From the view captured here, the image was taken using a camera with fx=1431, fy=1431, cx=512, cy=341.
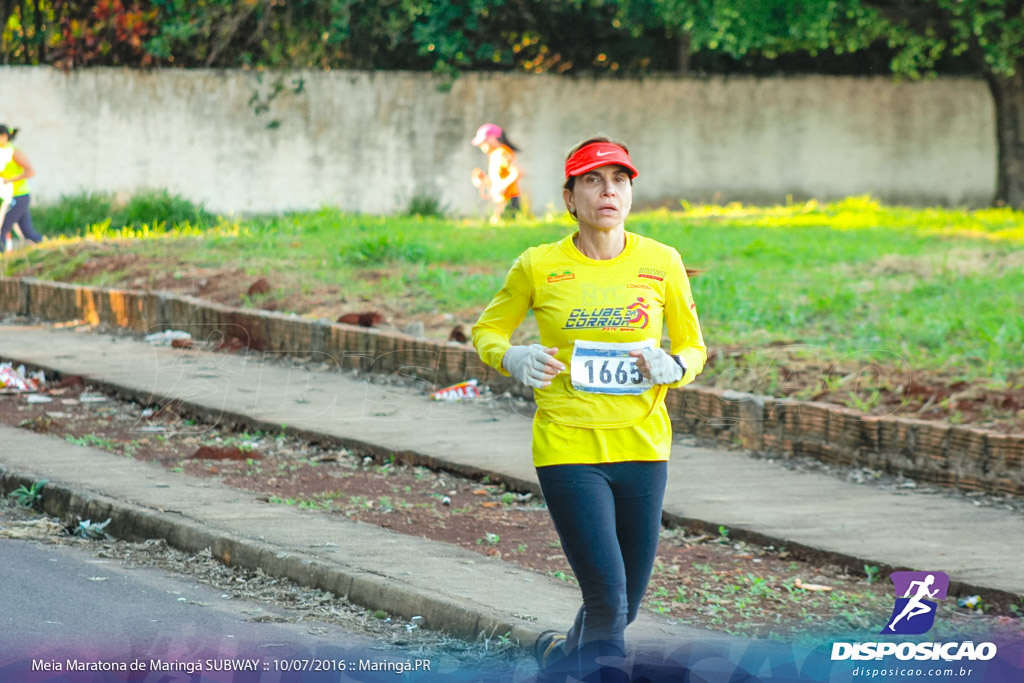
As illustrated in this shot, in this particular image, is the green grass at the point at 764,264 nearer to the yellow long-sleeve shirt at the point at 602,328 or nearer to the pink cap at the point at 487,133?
the pink cap at the point at 487,133

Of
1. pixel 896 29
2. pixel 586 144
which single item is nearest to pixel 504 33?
pixel 896 29

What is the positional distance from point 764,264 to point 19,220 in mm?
8730

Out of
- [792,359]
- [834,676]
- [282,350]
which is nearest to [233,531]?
[834,676]

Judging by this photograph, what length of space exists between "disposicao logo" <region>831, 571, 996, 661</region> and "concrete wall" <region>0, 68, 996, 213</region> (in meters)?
16.2

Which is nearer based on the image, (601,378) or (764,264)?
(601,378)

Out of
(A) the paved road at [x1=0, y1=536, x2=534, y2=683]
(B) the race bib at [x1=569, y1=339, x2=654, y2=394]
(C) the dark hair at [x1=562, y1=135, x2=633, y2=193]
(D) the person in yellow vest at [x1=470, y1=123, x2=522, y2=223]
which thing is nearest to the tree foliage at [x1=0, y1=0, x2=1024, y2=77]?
(D) the person in yellow vest at [x1=470, y1=123, x2=522, y2=223]

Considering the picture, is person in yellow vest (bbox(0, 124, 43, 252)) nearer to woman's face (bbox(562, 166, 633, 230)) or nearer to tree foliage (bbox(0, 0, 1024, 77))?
tree foliage (bbox(0, 0, 1024, 77))

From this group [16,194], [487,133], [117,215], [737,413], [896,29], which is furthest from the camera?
[487,133]

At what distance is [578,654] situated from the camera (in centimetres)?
439

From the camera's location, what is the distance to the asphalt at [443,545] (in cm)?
551

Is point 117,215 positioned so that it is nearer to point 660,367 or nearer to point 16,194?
point 16,194

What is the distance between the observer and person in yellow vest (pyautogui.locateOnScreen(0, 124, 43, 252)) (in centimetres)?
1647

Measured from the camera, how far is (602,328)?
→ 4297 mm

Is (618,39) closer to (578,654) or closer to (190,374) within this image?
(190,374)
